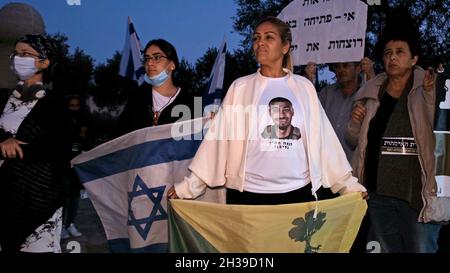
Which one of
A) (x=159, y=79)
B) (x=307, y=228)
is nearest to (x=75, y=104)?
(x=159, y=79)

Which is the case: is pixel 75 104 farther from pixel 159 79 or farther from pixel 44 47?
pixel 44 47

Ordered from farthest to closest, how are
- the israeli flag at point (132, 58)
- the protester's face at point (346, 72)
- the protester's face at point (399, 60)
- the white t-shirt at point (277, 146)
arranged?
the protester's face at point (346, 72) → the israeli flag at point (132, 58) → the protester's face at point (399, 60) → the white t-shirt at point (277, 146)

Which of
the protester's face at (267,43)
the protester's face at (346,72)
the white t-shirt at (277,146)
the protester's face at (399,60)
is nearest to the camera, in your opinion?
the white t-shirt at (277,146)

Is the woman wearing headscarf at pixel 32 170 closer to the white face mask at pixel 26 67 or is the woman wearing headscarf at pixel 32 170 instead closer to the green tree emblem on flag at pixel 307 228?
the white face mask at pixel 26 67

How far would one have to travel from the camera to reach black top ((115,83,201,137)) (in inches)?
181

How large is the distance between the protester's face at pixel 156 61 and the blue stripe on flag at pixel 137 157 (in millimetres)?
475

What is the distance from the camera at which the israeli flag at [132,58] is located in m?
4.94

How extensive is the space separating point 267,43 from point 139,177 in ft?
4.21

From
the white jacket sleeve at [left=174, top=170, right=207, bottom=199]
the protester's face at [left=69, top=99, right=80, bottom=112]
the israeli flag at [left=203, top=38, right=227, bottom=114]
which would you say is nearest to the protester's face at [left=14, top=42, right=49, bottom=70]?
the protester's face at [left=69, top=99, right=80, bottom=112]

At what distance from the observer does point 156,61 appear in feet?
15.1

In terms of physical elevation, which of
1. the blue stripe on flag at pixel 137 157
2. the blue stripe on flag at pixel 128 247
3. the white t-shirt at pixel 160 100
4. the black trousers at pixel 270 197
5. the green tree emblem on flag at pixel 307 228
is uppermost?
the white t-shirt at pixel 160 100

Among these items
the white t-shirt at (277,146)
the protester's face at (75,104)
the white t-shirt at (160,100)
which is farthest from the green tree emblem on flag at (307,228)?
the protester's face at (75,104)
